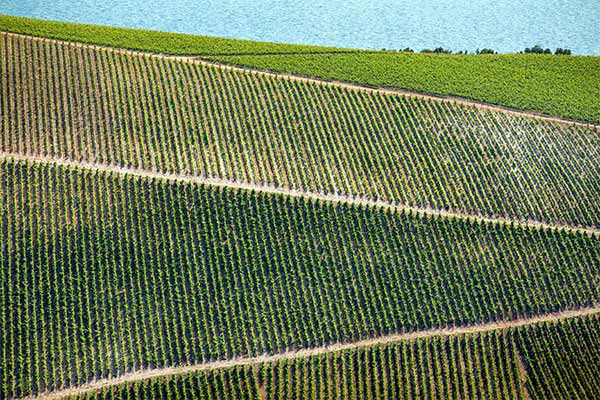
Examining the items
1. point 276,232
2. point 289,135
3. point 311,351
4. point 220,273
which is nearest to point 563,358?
point 311,351

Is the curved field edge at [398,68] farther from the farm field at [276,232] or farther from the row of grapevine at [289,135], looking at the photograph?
the row of grapevine at [289,135]

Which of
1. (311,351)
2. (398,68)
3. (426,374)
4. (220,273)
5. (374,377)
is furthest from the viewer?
(398,68)

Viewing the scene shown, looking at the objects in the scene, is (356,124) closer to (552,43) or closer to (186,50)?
(186,50)

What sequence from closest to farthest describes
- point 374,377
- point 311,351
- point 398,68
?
point 374,377, point 311,351, point 398,68

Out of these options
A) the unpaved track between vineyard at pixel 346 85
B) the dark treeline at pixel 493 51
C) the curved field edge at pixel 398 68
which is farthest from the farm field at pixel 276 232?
the dark treeline at pixel 493 51

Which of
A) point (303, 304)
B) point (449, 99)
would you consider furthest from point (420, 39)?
point (303, 304)

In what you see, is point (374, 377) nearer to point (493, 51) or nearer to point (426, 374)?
point (426, 374)
